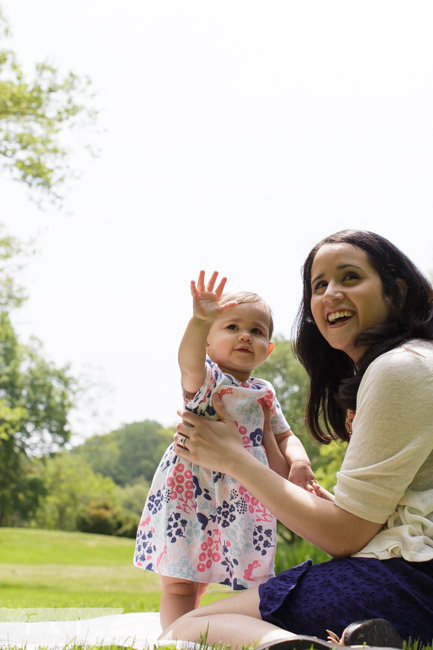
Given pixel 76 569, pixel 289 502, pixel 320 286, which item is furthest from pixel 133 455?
pixel 289 502

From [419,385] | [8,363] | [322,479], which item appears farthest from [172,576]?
[8,363]

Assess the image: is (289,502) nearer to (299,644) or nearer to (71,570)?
(299,644)

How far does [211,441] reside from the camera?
109 inches

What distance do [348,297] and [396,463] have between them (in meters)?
0.74

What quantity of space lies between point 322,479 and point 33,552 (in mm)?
15783

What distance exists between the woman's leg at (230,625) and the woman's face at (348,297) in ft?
3.50

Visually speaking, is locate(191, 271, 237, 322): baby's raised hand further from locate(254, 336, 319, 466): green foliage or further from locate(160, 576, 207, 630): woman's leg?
locate(254, 336, 319, 466): green foliage

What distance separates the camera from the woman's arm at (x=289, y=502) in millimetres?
2246

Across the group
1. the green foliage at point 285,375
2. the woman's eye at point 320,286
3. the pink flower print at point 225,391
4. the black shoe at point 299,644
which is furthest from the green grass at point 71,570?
the black shoe at point 299,644

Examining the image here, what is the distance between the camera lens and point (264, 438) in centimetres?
335

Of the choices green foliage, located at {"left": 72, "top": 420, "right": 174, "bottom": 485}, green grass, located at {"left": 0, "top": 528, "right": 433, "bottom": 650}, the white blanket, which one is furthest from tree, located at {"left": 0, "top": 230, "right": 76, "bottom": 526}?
the white blanket

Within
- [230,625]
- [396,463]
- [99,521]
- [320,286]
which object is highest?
[320,286]

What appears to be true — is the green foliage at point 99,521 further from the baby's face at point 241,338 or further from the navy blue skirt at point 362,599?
the navy blue skirt at point 362,599

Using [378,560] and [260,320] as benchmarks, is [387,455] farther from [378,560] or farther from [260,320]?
[260,320]
